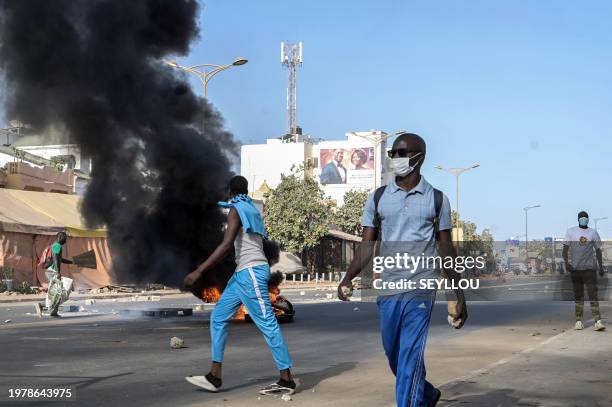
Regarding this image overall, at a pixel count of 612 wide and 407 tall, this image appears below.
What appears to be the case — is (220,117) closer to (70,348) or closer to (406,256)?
(70,348)

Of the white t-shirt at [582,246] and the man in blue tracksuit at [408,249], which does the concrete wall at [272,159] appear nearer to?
the white t-shirt at [582,246]

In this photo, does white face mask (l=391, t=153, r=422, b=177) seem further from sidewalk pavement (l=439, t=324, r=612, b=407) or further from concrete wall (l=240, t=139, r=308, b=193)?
concrete wall (l=240, t=139, r=308, b=193)

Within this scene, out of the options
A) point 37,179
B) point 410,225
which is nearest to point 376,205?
point 410,225

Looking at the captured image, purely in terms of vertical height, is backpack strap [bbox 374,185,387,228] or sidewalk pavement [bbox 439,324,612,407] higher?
backpack strap [bbox 374,185,387,228]

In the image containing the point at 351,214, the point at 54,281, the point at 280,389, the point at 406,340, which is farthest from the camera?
the point at 351,214

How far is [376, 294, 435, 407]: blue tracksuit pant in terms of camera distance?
497 cm

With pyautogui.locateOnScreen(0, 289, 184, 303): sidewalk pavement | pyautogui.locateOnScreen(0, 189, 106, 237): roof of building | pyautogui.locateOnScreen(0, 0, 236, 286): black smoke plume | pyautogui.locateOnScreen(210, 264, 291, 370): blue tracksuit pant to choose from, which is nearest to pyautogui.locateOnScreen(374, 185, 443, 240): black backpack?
pyautogui.locateOnScreen(210, 264, 291, 370): blue tracksuit pant

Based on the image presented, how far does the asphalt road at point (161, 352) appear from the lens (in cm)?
747

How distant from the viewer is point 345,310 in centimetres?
1981

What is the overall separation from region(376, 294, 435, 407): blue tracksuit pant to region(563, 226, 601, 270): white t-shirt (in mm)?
8879

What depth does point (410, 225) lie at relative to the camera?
202 inches

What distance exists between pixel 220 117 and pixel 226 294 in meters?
12.1

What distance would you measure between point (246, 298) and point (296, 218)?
4786 cm

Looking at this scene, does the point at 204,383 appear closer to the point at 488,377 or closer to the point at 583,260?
the point at 488,377
